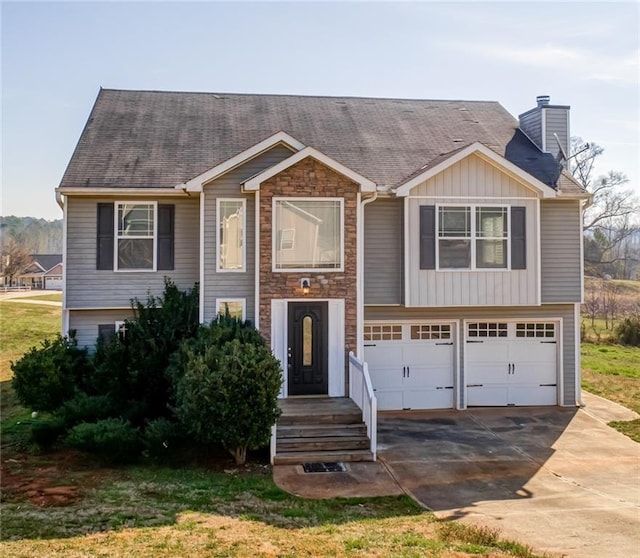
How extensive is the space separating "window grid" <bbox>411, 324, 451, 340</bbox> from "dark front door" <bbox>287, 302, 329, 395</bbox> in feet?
10.2

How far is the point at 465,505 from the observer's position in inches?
315

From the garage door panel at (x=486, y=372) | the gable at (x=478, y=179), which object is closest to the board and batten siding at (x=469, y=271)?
the gable at (x=478, y=179)

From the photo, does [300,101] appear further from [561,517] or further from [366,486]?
[561,517]

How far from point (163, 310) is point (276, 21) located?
6.80 m

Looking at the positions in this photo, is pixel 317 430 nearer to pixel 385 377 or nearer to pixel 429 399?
pixel 385 377

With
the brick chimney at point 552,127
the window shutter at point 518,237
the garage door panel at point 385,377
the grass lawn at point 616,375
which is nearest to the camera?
the window shutter at point 518,237

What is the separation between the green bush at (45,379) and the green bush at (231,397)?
3.33m

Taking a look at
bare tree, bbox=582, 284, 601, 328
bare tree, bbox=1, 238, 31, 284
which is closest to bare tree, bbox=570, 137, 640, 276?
bare tree, bbox=582, 284, 601, 328

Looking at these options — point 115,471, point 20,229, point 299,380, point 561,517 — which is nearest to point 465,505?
point 561,517

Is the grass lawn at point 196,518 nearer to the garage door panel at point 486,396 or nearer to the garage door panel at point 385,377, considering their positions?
the garage door panel at point 385,377

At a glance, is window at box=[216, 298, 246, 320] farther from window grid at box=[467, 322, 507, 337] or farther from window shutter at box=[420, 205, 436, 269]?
window grid at box=[467, 322, 507, 337]

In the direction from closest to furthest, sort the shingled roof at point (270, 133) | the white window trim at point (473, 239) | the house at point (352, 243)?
the house at point (352, 243), the white window trim at point (473, 239), the shingled roof at point (270, 133)

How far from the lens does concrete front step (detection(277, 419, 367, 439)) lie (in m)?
10.5

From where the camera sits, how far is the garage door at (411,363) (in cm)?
1396
